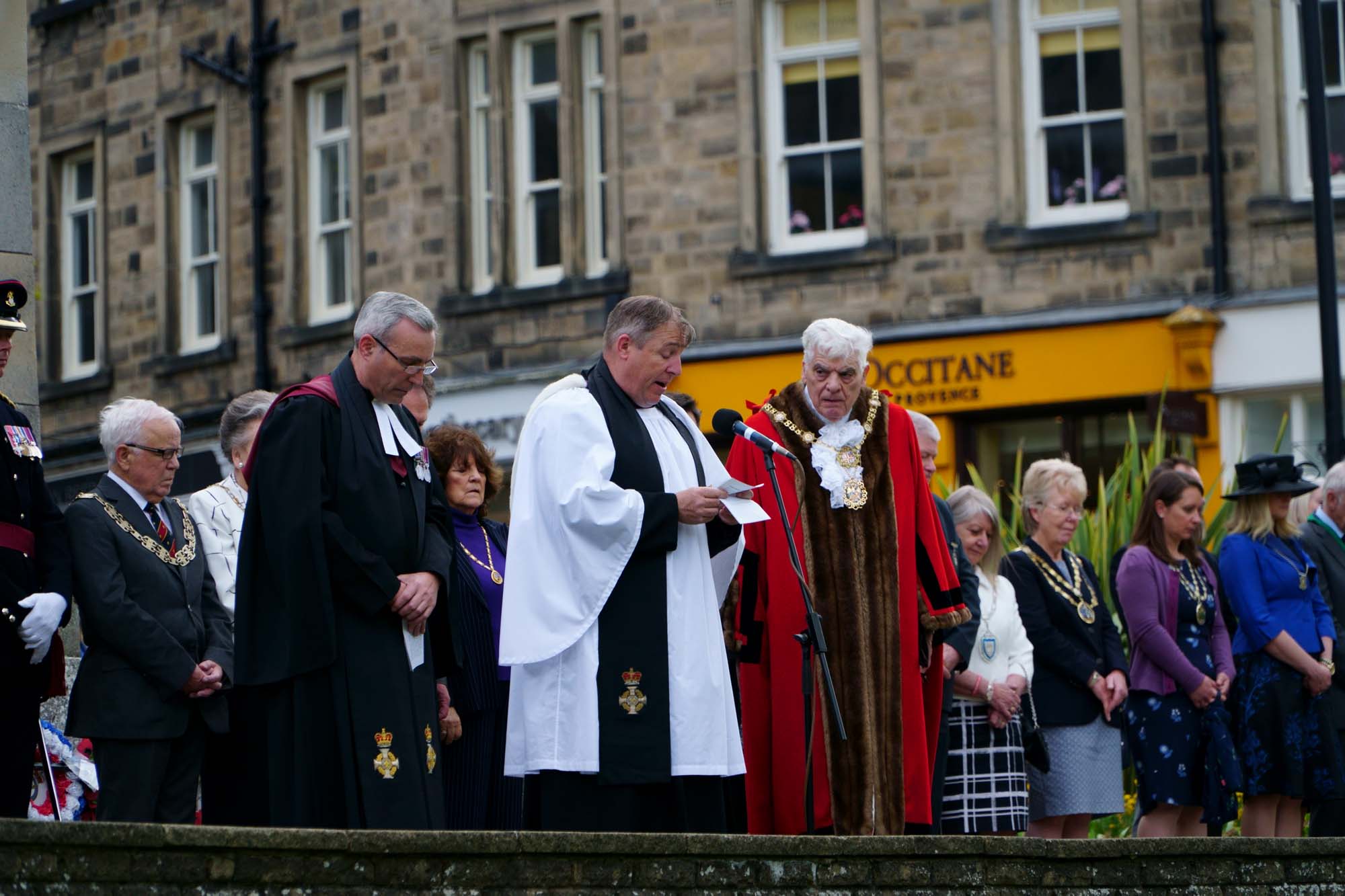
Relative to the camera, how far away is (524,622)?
7.21 metres

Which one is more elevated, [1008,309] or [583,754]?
[1008,309]

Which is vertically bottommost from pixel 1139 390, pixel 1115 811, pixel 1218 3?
pixel 1115 811

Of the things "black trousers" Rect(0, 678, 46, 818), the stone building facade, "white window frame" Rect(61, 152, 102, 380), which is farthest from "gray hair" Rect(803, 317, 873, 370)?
"white window frame" Rect(61, 152, 102, 380)

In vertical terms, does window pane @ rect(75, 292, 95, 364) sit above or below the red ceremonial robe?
above

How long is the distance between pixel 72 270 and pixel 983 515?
19.1 metres

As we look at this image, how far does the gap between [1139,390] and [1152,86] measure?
8.19 ft

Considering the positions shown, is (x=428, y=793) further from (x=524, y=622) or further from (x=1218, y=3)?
(x=1218, y=3)

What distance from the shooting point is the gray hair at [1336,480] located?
35.8ft

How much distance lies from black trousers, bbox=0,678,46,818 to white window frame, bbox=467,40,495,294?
609 inches

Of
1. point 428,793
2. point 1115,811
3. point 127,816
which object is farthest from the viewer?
point 1115,811

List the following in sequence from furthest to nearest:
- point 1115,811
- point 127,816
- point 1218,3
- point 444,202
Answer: point 444,202
point 1218,3
point 1115,811
point 127,816

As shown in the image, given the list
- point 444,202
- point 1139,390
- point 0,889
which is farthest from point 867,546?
point 444,202

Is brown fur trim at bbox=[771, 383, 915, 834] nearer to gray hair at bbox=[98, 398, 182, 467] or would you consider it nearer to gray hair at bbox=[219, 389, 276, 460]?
gray hair at bbox=[219, 389, 276, 460]

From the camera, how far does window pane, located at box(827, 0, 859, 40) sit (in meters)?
20.7
